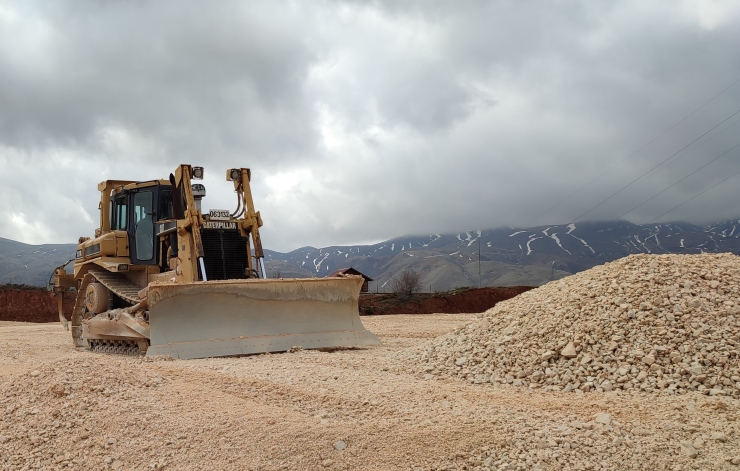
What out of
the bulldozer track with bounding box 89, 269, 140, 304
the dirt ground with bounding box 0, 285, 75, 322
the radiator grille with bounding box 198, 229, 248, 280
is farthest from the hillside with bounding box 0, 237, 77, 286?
the radiator grille with bounding box 198, 229, 248, 280

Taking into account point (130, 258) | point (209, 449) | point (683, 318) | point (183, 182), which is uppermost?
point (183, 182)

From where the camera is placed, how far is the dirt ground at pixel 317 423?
4242mm

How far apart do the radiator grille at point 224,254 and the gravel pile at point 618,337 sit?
359 centimetres

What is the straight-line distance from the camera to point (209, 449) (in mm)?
4297

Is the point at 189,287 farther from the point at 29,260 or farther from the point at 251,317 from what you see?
the point at 29,260

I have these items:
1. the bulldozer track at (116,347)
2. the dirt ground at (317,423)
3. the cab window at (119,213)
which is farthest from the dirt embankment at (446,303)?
the dirt ground at (317,423)

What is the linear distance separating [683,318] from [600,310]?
881mm

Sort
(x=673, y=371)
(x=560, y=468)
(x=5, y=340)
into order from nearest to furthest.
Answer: (x=560, y=468), (x=673, y=371), (x=5, y=340)

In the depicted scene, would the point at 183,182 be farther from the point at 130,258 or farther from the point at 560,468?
the point at 560,468

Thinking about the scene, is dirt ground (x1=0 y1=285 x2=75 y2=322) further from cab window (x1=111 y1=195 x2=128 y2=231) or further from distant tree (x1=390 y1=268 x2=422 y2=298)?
cab window (x1=111 y1=195 x2=128 y2=231)

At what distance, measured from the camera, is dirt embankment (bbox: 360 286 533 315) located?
80.9 feet

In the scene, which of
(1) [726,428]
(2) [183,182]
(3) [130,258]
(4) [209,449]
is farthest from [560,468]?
(3) [130,258]

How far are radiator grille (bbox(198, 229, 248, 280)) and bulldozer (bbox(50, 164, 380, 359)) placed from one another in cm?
2

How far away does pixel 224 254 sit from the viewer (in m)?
10.4
